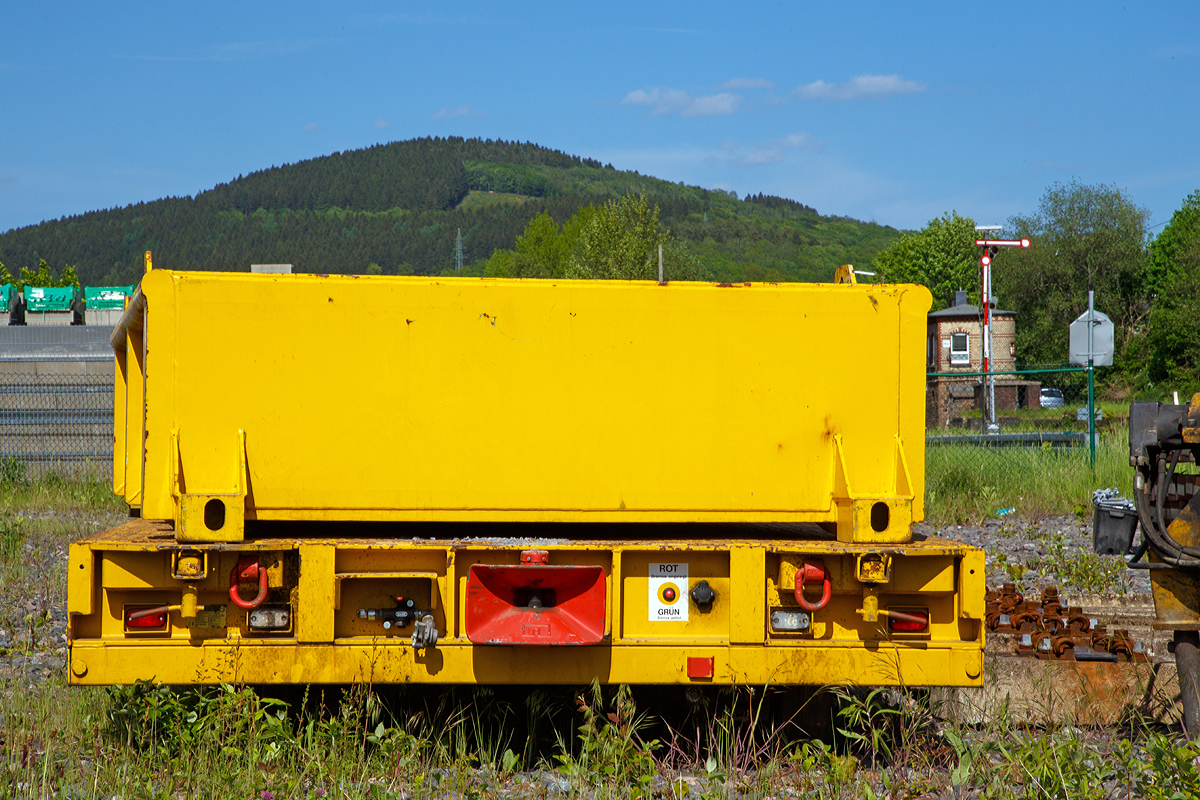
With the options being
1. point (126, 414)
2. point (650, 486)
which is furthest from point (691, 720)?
point (126, 414)

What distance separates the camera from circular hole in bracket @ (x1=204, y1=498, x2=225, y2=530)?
12.4 feet

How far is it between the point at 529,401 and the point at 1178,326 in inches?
2572

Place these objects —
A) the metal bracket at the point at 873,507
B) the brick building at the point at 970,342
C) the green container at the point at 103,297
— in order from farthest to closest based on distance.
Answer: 1. the brick building at the point at 970,342
2. the green container at the point at 103,297
3. the metal bracket at the point at 873,507

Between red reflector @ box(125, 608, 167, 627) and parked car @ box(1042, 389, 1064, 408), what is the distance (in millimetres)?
66495

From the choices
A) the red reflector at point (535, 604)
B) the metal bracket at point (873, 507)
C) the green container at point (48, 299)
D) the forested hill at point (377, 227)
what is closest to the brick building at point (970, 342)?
the green container at point (48, 299)

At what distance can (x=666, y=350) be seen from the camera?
12.8ft

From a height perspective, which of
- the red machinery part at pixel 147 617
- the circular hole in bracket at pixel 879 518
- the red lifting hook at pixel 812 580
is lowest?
the red machinery part at pixel 147 617

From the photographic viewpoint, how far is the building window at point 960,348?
194 feet

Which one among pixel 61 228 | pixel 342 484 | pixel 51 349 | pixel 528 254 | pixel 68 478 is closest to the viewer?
pixel 342 484

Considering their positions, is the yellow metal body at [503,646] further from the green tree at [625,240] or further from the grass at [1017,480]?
the green tree at [625,240]

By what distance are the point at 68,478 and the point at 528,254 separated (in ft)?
219

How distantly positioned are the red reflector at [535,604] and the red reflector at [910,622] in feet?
3.80

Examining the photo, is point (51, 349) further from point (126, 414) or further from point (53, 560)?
point (126, 414)

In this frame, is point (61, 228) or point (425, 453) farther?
point (61, 228)
